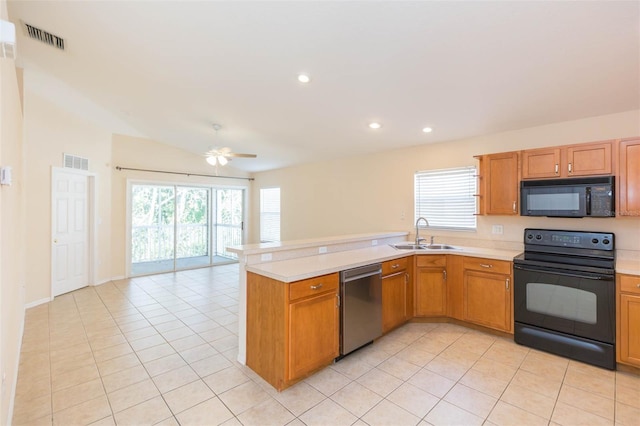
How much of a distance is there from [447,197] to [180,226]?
5.63 meters

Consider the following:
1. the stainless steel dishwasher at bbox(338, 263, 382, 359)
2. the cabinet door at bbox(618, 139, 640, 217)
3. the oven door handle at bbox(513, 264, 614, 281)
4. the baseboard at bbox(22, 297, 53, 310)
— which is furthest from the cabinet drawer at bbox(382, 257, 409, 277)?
the baseboard at bbox(22, 297, 53, 310)

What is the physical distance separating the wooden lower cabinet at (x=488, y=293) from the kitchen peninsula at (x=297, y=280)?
1 centimetres

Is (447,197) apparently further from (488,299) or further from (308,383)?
(308,383)

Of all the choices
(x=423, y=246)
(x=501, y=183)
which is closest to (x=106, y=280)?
(x=423, y=246)

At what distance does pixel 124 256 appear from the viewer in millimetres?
5898

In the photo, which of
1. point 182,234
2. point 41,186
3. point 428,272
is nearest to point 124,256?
point 182,234

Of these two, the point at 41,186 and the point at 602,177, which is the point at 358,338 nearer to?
the point at 602,177

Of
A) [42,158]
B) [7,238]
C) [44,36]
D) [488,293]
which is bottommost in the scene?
[488,293]

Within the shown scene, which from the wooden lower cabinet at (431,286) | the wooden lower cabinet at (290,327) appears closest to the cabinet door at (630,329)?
the wooden lower cabinet at (431,286)

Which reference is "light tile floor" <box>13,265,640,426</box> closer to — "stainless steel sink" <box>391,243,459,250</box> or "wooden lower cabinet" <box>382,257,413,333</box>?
"wooden lower cabinet" <box>382,257,413,333</box>

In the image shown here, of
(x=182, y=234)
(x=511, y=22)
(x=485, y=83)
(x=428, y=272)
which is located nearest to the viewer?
(x=511, y=22)

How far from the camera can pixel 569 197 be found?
2963mm

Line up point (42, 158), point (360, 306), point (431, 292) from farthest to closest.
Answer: point (42, 158) → point (431, 292) → point (360, 306)

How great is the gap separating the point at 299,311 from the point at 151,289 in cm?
400
